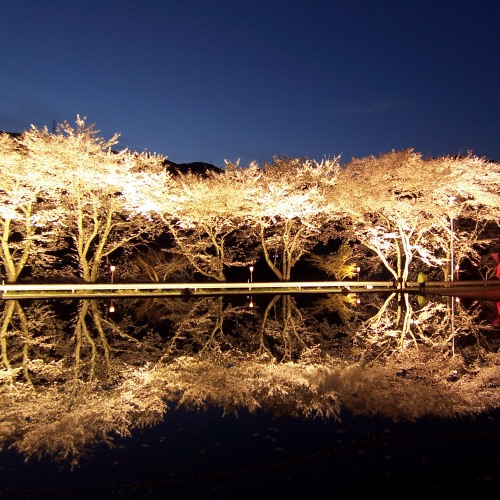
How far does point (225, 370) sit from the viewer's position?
1120 cm

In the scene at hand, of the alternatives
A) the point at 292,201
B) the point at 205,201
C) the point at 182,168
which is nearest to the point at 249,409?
the point at 205,201

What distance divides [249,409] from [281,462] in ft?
9.88

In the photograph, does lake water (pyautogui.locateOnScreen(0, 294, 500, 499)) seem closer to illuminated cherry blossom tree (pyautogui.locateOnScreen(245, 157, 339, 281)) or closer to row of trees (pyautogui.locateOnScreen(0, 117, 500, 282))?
row of trees (pyautogui.locateOnScreen(0, 117, 500, 282))

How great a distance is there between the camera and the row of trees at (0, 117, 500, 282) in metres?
25.4

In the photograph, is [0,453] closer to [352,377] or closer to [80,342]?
[352,377]

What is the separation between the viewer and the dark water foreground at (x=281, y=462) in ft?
18.5

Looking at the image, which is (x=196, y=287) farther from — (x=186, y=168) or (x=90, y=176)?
(x=186, y=168)

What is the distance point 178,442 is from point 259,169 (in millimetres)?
25355

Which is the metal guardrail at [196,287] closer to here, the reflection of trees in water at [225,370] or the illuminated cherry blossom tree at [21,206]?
the illuminated cherry blossom tree at [21,206]

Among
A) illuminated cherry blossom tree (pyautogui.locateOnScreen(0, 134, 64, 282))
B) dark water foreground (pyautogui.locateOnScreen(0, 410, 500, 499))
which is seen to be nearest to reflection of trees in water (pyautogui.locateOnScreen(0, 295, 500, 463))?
dark water foreground (pyautogui.locateOnScreen(0, 410, 500, 499))

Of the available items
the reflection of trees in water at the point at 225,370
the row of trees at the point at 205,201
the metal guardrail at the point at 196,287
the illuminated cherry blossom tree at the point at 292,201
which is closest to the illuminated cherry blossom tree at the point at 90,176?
the row of trees at the point at 205,201

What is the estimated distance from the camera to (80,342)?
47.3 feet

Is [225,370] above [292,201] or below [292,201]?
below

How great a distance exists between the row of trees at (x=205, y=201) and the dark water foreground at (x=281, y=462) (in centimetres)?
2005
